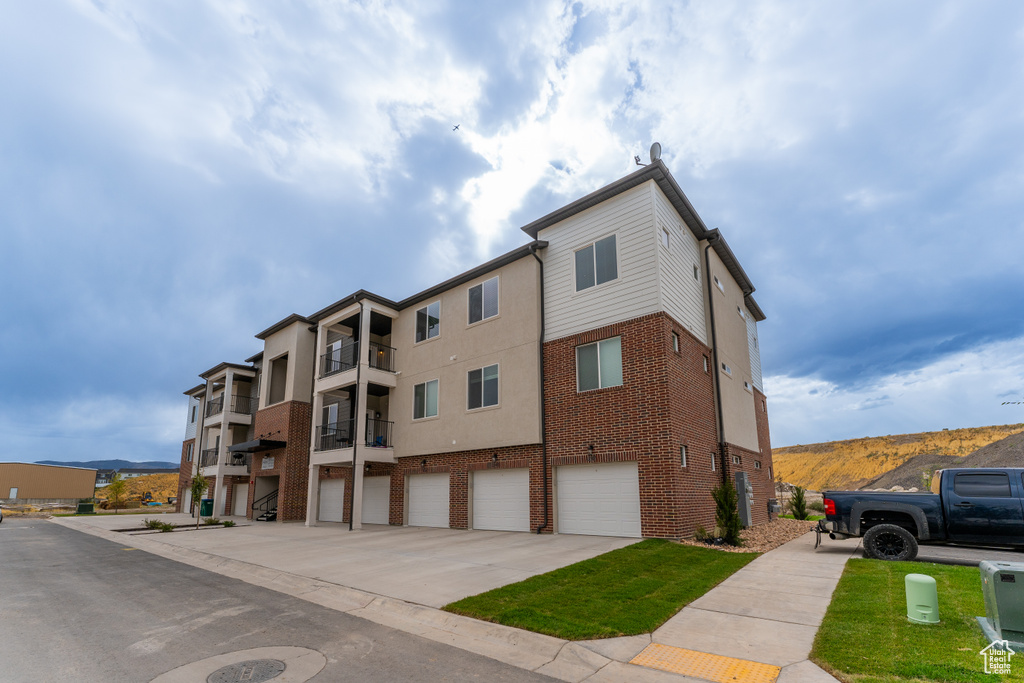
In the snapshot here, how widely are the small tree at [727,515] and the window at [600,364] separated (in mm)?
3816

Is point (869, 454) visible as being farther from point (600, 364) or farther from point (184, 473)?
point (184, 473)

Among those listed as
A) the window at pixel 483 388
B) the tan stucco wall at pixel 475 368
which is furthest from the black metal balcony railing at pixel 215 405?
the window at pixel 483 388

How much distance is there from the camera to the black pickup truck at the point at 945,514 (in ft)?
32.1

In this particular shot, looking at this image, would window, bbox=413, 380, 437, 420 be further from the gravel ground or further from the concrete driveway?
the gravel ground

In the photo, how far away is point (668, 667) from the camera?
205 inches

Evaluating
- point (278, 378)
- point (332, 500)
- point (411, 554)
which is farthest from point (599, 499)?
point (278, 378)

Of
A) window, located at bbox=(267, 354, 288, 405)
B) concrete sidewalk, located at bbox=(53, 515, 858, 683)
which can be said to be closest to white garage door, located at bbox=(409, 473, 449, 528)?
concrete sidewalk, located at bbox=(53, 515, 858, 683)

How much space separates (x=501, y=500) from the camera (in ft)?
55.9

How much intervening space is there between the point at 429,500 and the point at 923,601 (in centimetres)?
1604

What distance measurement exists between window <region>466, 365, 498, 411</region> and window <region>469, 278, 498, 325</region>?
1930 millimetres

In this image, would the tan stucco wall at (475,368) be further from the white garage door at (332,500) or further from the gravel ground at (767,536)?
the gravel ground at (767,536)

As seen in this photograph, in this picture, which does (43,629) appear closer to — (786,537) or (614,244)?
(614,244)

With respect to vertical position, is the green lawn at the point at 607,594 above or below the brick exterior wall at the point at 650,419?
below

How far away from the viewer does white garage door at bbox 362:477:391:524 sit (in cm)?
2164
